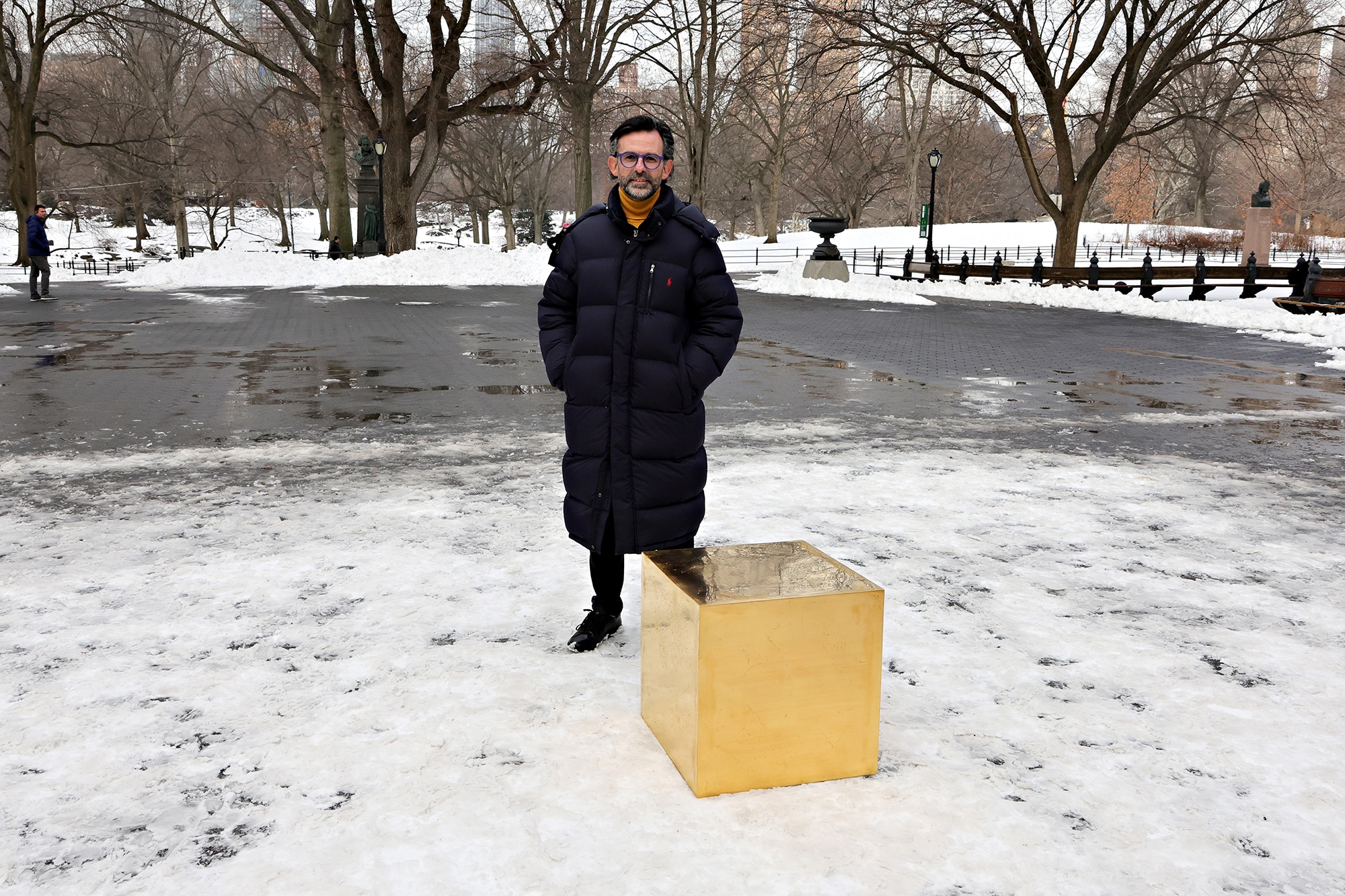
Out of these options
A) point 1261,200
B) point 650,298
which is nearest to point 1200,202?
point 1261,200

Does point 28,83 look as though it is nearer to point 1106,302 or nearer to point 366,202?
point 366,202

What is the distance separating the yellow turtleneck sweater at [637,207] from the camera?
136 inches

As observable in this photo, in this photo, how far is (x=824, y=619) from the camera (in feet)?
9.23

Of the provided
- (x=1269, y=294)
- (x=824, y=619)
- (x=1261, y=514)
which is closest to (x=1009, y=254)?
(x=1269, y=294)

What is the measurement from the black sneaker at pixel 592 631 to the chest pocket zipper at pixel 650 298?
47.1 inches

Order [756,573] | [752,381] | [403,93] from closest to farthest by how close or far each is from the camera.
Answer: [756,573], [752,381], [403,93]

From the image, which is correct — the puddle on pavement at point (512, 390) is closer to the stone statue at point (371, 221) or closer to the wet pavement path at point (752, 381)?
the wet pavement path at point (752, 381)

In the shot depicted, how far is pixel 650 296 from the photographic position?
3486 millimetres

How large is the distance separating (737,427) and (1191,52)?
23.9 meters

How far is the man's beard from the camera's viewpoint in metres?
3.40

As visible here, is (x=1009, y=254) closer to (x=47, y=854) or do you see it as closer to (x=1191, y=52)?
(x=1191, y=52)

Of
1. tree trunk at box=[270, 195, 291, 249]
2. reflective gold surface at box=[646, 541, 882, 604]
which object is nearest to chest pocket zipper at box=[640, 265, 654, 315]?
reflective gold surface at box=[646, 541, 882, 604]

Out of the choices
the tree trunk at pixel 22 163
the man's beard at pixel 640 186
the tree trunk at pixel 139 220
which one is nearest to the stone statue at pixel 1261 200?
the man's beard at pixel 640 186

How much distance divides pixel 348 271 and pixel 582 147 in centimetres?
964
